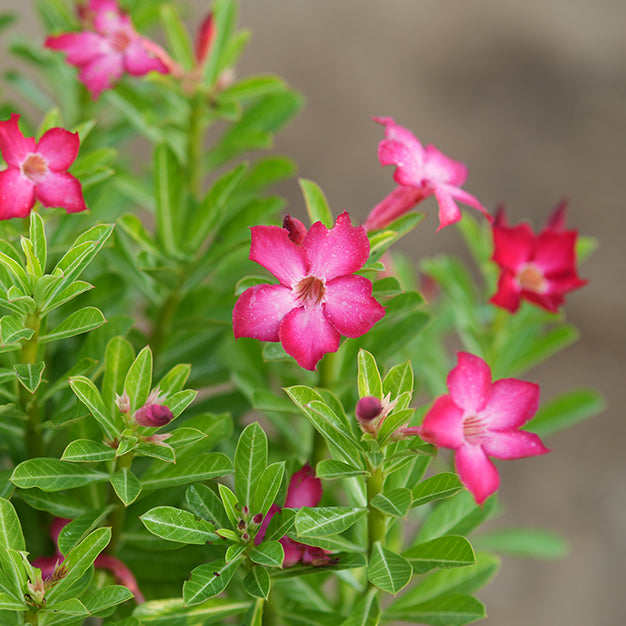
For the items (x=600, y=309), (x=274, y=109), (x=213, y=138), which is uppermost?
(x=274, y=109)

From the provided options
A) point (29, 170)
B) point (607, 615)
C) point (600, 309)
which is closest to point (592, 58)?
point (600, 309)

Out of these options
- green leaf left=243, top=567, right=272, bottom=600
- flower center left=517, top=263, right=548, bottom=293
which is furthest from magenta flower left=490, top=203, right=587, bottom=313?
green leaf left=243, top=567, right=272, bottom=600

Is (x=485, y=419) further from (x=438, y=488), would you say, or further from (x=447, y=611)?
(x=447, y=611)

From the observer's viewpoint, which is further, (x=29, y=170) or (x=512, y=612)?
(x=512, y=612)

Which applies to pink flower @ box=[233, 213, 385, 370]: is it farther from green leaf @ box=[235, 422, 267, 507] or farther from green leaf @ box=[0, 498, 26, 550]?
green leaf @ box=[0, 498, 26, 550]

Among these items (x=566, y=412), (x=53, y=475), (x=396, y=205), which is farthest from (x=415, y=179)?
(x=566, y=412)

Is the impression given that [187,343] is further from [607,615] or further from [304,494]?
[607,615]
